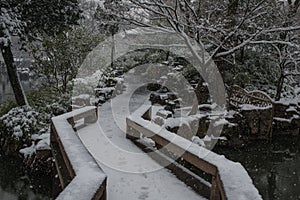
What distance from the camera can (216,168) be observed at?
3236mm

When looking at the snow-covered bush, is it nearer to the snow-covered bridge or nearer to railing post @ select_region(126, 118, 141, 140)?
the snow-covered bridge

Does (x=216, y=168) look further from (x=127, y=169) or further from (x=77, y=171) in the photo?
(x=127, y=169)

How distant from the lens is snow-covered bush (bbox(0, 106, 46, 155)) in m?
9.31

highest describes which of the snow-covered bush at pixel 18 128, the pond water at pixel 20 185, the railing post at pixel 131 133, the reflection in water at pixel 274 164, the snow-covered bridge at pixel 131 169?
the snow-covered bridge at pixel 131 169

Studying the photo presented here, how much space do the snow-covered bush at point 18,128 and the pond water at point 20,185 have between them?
649 millimetres

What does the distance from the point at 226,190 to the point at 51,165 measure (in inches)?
245

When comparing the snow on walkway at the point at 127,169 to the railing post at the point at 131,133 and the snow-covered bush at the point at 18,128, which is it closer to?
the railing post at the point at 131,133

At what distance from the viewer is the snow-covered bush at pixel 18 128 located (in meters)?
9.31

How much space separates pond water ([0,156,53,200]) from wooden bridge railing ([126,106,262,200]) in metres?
3.61

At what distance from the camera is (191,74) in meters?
15.5

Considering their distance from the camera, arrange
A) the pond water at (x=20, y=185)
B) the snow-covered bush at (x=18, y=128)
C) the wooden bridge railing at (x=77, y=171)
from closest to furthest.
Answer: the wooden bridge railing at (x=77, y=171), the pond water at (x=20, y=185), the snow-covered bush at (x=18, y=128)

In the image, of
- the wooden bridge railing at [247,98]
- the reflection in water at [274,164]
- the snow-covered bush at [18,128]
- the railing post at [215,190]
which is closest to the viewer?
the railing post at [215,190]

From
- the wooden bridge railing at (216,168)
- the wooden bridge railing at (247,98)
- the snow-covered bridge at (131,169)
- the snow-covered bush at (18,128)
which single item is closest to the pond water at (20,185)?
the snow-covered bush at (18,128)

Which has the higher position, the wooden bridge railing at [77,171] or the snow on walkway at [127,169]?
the wooden bridge railing at [77,171]
